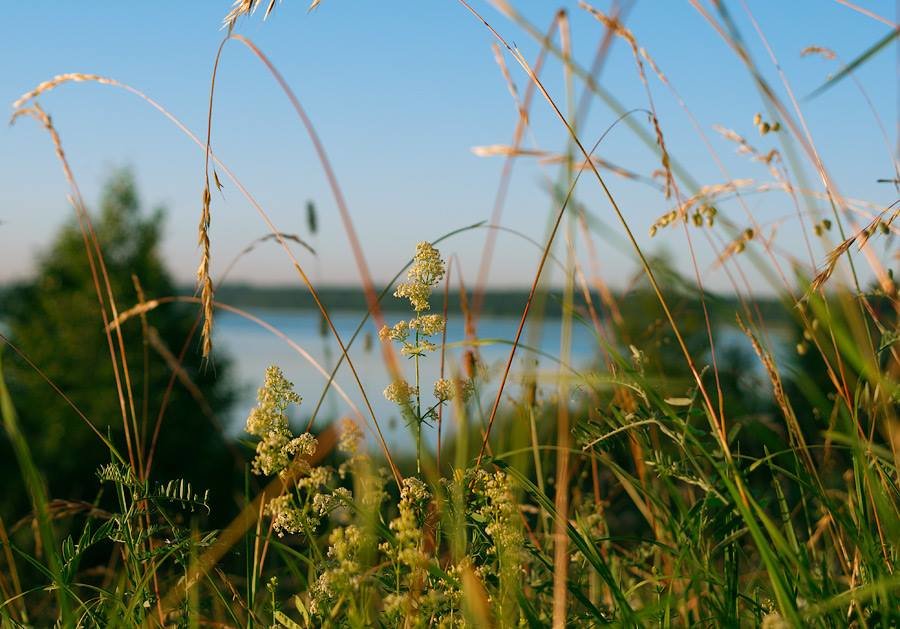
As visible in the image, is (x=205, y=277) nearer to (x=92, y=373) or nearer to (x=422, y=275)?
(x=422, y=275)

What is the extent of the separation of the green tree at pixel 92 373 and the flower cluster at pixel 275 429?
18061 mm

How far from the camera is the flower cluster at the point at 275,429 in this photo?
3.97 feet

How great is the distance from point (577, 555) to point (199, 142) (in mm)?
1171

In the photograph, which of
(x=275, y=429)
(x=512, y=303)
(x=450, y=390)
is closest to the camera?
(x=275, y=429)

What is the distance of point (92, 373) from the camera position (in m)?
20.5

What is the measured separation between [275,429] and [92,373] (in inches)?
831

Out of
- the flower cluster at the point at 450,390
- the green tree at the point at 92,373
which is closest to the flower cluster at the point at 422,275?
the flower cluster at the point at 450,390

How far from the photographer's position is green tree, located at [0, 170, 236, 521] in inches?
757

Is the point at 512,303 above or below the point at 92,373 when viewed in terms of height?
above

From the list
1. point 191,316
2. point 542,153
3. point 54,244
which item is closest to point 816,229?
point 542,153

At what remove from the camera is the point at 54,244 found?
22.3m

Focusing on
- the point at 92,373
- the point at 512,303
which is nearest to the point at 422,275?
the point at 92,373

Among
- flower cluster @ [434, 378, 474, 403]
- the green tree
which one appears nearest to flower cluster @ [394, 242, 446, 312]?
flower cluster @ [434, 378, 474, 403]

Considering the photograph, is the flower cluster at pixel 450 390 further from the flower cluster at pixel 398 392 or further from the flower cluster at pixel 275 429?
the flower cluster at pixel 275 429
